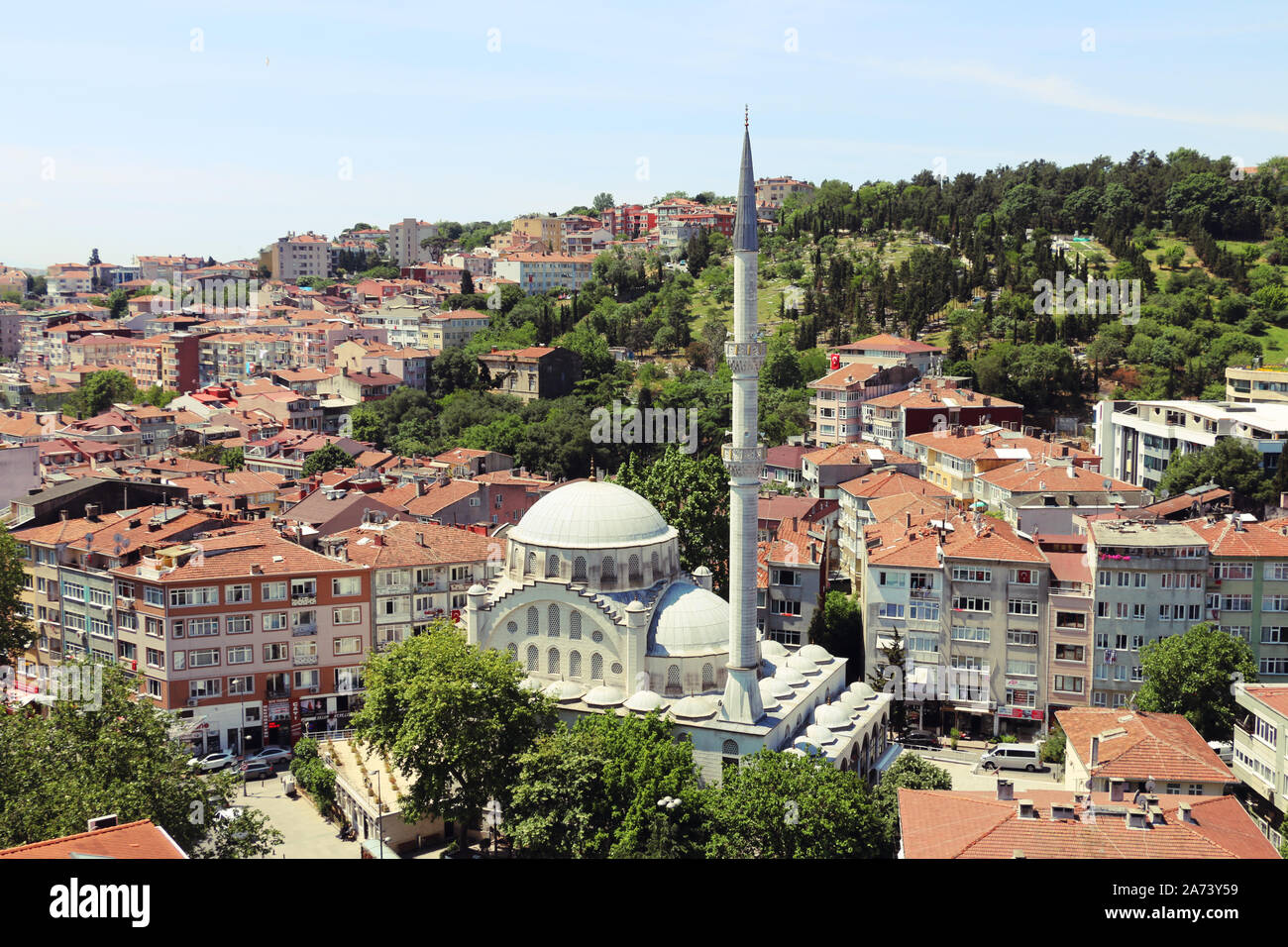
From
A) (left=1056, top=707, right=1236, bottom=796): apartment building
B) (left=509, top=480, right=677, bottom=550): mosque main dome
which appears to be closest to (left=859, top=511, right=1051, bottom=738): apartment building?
(left=1056, top=707, right=1236, bottom=796): apartment building

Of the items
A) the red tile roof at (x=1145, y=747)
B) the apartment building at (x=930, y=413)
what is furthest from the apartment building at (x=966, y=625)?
the apartment building at (x=930, y=413)

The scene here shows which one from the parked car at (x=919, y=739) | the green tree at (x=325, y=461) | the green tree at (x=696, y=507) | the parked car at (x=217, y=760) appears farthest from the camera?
the green tree at (x=325, y=461)

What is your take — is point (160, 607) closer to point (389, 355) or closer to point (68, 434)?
point (68, 434)

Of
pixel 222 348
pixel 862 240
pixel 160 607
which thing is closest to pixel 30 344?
pixel 222 348

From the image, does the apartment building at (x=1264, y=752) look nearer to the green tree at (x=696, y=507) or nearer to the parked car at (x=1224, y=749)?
the parked car at (x=1224, y=749)

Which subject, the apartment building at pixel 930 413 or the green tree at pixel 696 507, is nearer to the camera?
the green tree at pixel 696 507

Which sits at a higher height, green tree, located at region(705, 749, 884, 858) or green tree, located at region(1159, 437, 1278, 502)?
green tree, located at region(1159, 437, 1278, 502)

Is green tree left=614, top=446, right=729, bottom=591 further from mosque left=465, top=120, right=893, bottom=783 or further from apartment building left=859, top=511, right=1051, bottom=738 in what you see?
mosque left=465, top=120, right=893, bottom=783

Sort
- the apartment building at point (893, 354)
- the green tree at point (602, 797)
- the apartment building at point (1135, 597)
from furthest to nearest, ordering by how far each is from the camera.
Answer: the apartment building at point (893, 354)
the apartment building at point (1135, 597)
the green tree at point (602, 797)
